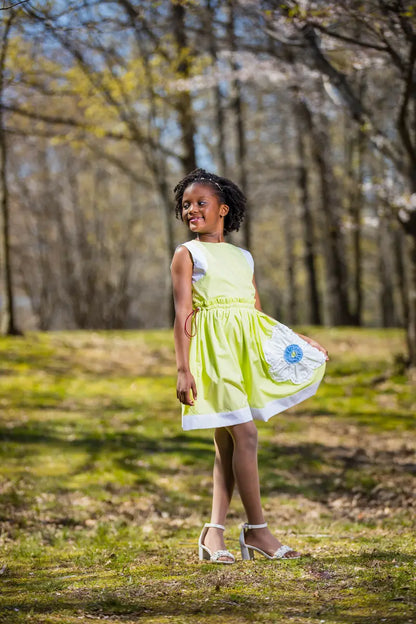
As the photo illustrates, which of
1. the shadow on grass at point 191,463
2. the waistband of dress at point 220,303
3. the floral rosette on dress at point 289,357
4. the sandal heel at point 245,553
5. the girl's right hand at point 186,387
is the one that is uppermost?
the waistband of dress at point 220,303

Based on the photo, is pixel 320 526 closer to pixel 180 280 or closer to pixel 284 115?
pixel 180 280

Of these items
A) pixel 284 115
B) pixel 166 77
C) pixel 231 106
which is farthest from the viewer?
pixel 284 115

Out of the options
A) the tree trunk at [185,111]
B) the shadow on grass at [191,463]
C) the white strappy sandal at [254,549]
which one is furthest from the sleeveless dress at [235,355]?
the tree trunk at [185,111]

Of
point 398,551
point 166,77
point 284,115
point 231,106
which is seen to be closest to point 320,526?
point 398,551

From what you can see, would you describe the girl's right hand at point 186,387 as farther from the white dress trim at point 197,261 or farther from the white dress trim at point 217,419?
the white dress trim at point 197,261

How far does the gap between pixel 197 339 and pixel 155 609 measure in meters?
1.29

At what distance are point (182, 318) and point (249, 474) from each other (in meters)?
0.84

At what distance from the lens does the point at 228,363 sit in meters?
3.19

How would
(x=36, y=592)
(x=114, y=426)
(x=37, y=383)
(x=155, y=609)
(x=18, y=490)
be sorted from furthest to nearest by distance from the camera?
(x=37, y=383)
(x=114, y=426)
(x=18, y=490)
(x=36, y=592)
(x=155, y=609)

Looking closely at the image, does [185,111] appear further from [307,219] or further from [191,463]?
[307,219]

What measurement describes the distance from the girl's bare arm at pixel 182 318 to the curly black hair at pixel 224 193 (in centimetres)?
41

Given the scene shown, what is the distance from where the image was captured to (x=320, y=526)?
4430mm

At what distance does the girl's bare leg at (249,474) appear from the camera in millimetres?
3223

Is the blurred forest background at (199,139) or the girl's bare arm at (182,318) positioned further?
the blurred forest background at (199,139)
